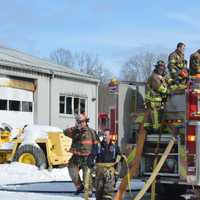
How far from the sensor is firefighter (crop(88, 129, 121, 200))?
32.0 ft

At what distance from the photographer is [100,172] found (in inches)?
→ 386

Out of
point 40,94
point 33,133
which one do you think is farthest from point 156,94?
point 40,94

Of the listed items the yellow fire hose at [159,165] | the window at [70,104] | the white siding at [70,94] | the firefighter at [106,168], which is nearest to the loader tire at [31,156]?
the firefighter at [106,168]

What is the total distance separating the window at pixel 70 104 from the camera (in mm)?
30719

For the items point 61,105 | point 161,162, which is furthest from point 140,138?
point 61,105

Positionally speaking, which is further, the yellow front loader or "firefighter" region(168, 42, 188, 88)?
the yellow front loader

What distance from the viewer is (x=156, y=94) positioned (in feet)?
34.6

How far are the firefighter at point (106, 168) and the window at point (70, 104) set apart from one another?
66.7 feet

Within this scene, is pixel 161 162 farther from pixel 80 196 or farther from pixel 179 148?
pixel 80 196

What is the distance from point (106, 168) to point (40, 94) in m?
18.9

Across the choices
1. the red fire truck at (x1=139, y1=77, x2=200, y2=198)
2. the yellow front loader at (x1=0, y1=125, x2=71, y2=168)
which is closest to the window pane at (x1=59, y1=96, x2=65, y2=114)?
the yellow front loader at (x1=0, y1=125, x2=71, y2=168)

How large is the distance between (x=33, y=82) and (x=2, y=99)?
8.96 ft

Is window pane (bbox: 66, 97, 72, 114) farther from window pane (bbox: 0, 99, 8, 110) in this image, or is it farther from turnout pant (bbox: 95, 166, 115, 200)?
turnout pant (bbox: 95, 166, 115, 200)

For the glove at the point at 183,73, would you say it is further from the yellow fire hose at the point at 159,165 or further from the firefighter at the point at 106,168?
the firefighter at the point at 106,168
